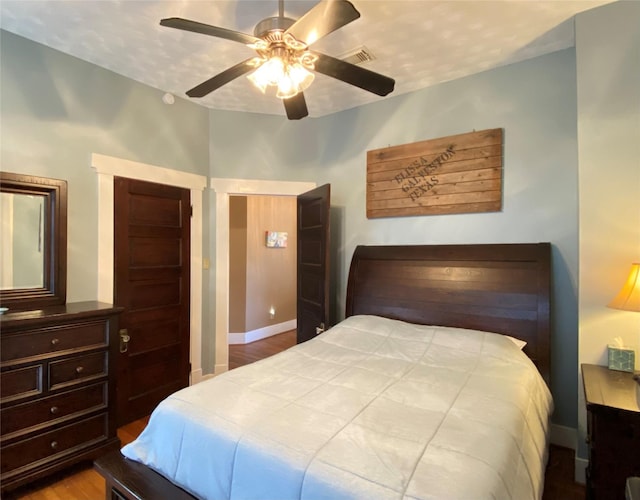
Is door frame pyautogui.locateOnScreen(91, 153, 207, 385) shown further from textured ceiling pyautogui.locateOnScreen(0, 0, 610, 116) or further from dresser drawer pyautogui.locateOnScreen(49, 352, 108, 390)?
textured ceiling pyautogui.locateOnScreen(0, 0, 610, 116)

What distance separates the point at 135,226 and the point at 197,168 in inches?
34.3

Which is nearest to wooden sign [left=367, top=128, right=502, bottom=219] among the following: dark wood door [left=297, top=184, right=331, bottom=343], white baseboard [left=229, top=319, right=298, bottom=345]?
dark wood door [left=297, top=184, right=331, bottom=343]

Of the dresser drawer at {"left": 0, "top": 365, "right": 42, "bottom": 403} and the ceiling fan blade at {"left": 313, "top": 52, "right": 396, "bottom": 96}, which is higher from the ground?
the ceiling fan blade at {"left": 313, "top": 52, "right": 396, "bottom": 96}

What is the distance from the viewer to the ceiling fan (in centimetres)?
141

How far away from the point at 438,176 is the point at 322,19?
179 centimetres

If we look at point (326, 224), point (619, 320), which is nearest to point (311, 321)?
point (326, 224)

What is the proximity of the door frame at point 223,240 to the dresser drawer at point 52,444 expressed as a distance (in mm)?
Result: 1351

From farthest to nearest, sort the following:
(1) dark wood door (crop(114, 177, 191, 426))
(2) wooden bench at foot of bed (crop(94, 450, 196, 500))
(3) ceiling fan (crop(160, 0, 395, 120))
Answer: (1) dark wood door (crop(114, 177, 191, 426)), (3) ceiling fan (crop(160, 0, 395, 120)), (2) wooden bench at foot of bed (crop(94, 450, 196, 500))

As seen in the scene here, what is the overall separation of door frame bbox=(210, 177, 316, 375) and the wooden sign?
3.87ft

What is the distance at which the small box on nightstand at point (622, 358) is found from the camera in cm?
185

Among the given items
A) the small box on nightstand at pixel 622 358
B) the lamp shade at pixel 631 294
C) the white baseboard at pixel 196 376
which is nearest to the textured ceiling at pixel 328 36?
the lamp shade at pixel 631 294

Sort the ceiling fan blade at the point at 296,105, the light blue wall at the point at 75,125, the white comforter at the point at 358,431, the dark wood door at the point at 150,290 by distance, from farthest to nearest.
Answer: the dark wood door at the point at 150,290 → the light blue wall at the point at 75,125 → the ceiling fan blade at the point at 296,105 → the white comforter at the point at 358,431

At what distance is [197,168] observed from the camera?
336 cm

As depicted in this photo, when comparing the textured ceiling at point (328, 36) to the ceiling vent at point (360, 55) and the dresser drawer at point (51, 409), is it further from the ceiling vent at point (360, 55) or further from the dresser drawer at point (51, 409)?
the dresser drawer at point (51, 409)
